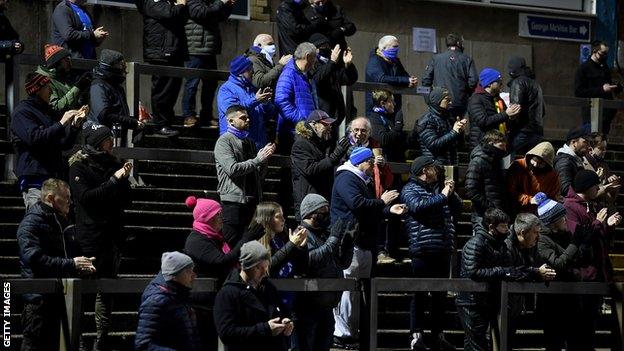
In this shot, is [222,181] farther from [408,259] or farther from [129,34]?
[129,34]

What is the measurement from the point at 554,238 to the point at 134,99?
4602 mm

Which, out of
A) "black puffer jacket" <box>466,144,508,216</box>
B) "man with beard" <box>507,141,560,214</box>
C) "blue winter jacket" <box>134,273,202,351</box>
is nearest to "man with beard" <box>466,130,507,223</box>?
"black puffer jacket" <box>466,144,508,216</box>

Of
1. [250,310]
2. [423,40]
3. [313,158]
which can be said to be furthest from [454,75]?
[250,310]

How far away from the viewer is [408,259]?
1712cm

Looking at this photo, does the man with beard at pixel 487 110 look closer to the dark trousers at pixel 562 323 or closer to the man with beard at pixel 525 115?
the man with beard at pixel 525 115

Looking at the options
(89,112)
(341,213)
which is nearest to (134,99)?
(89,112)

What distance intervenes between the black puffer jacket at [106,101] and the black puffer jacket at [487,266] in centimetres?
352

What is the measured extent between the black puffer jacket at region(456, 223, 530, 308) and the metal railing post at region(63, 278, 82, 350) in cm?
363

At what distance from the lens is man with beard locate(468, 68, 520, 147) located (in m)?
18.5

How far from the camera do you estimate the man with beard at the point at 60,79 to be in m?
15.5

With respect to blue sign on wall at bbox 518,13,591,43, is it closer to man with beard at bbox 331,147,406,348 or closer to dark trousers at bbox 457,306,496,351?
man with beard at bbox 331,147,406,348

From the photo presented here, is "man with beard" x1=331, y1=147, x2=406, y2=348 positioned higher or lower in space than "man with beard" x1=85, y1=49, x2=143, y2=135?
lower

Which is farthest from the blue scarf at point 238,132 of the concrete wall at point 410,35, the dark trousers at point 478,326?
the concrete wall at point 410,35

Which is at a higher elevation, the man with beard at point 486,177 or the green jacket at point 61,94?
the green jacket at point 61,94
